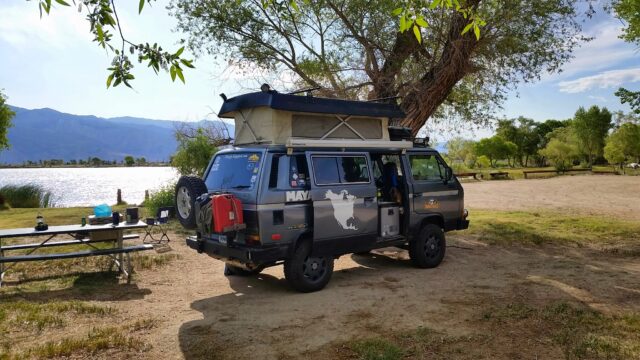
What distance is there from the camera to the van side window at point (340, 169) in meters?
7.28

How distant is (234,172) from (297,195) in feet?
3.63

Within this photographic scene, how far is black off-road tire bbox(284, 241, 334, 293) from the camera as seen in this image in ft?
22.7

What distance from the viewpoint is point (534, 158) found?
93.9 meters

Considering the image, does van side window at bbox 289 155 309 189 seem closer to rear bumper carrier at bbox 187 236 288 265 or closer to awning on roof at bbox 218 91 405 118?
awning on roof at bbox 218 91 405 118

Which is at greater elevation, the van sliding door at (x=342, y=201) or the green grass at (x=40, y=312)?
the van sliding door at (x=342, y=201)

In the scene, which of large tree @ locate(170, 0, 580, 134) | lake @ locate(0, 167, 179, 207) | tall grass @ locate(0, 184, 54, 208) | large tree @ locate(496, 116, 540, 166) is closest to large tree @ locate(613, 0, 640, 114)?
large tree @ locate(170, 0, 580, 134)

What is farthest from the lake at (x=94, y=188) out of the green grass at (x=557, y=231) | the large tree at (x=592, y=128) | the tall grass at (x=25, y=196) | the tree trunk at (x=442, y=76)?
the large tree at (x=592, y=128)

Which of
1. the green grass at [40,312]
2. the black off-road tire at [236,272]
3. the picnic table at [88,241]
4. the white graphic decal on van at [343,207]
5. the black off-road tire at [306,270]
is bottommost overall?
the black off-road tire at [236,272]

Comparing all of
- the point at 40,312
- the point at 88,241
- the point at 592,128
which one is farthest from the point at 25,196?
the point at 592,128

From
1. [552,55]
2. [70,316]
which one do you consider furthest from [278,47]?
[70,316]

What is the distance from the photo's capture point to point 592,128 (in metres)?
68.8

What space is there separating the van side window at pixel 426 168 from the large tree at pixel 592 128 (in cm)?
6794

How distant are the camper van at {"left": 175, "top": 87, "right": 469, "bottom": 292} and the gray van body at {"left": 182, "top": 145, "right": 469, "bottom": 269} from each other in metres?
0.02

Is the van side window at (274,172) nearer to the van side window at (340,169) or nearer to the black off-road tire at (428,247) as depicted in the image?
the van side window at (340,169)
